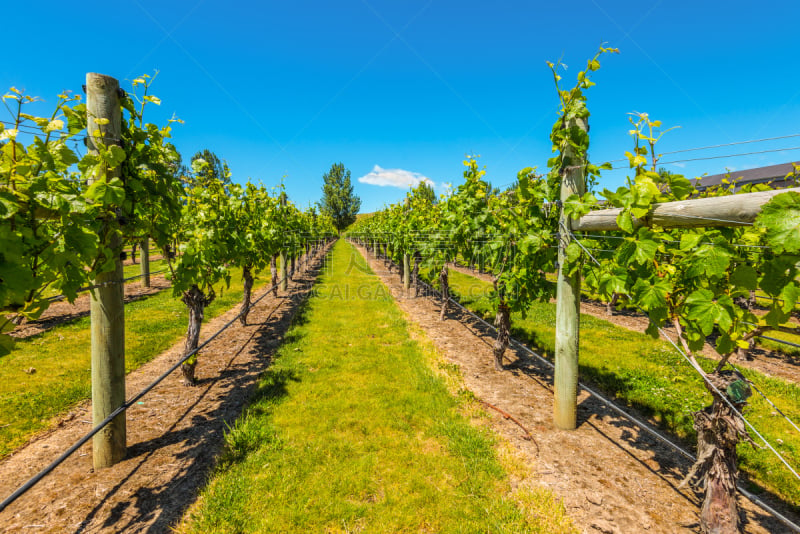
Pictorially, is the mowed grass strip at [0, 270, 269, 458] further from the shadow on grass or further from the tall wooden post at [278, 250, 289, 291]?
the tall wooden post at [278, 250, 289, 291]

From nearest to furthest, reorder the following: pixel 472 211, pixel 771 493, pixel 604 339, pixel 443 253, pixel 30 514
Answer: pixel 30 514 < pixel 771 493 < pixel 472 211 < pixel 604 339 < pixel 443 253

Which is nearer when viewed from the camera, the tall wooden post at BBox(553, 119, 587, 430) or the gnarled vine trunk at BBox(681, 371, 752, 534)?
the gnarled vine trunk at BBox(681, 371, 752, 534)

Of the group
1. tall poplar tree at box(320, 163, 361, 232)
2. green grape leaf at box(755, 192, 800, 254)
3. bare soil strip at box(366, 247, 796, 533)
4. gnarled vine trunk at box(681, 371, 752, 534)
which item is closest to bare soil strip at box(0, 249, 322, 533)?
bare soil strip at box(366, 247, 796, 533)

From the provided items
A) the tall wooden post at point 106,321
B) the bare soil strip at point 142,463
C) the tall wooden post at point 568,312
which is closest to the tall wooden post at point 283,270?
the bare soil strip at point 142,463

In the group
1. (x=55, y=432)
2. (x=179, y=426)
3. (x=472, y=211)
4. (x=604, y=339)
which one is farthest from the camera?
(x=604, y=339)

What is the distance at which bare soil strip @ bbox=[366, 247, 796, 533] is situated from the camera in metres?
2.54

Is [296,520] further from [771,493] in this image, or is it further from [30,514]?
[771,493]

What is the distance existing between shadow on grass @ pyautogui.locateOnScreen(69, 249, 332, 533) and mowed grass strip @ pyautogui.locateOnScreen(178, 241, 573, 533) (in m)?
0.11

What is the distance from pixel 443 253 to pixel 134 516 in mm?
6481

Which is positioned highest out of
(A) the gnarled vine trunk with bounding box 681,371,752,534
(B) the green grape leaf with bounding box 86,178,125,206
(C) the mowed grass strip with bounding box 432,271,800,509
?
(B) the green grape leaf with bounding box 86,178,125,206

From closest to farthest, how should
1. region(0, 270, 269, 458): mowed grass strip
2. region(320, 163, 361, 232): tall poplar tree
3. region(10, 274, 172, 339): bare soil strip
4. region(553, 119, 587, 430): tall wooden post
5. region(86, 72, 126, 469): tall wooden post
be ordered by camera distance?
region(86, 72, 126, 469): tall wooden post
region(553, 119, 587, 430): tall wooden post
region(0, 270, 269, 458): mowed grass strip
region(10, 274, 172, 339): bare soil strip
region(320, 163, 361, 232): tall poplar tree

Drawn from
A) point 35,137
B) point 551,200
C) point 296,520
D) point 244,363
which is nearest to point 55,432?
point 244,363

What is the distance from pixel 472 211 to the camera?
653cm

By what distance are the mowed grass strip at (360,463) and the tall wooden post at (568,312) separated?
1050mm
